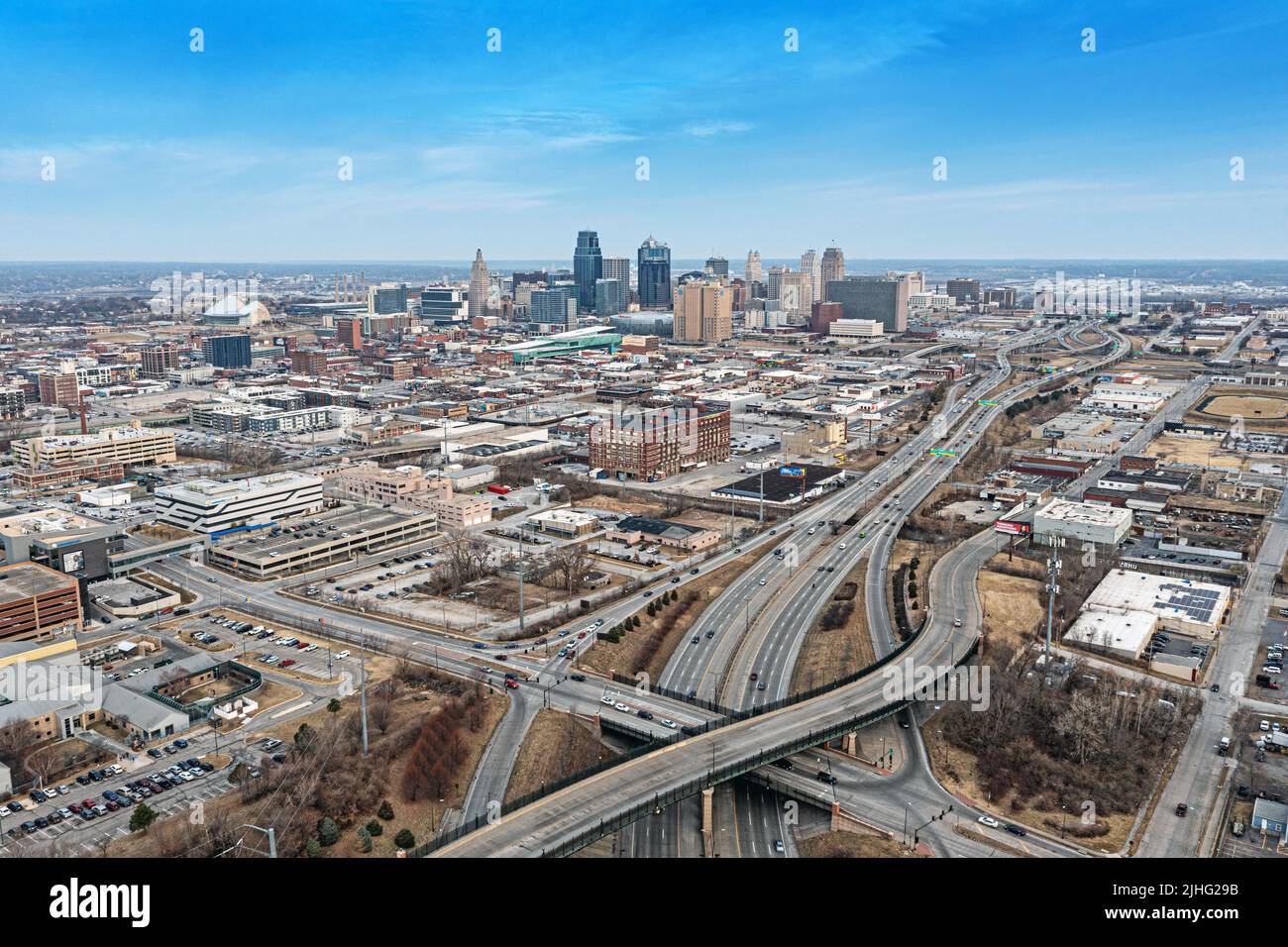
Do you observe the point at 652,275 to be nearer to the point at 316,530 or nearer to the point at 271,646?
the point at 316,530

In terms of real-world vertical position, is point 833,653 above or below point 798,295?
below

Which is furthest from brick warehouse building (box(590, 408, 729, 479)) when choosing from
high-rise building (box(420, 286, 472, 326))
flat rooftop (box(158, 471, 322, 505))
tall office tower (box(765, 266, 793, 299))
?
tall office tower (box(765, 266, 793, 299))

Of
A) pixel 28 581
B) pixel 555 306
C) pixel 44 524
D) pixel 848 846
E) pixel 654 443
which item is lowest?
pixel 848 846

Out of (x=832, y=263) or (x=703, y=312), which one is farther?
(x=832, y=263)

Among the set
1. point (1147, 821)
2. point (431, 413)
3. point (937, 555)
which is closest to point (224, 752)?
point (1147, 821)

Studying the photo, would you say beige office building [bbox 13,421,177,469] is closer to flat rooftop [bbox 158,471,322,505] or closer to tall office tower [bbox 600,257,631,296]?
flat rooftop [bbox 158,471,322,505]

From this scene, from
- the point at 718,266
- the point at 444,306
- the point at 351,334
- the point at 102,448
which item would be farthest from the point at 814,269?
the point at 102,448
